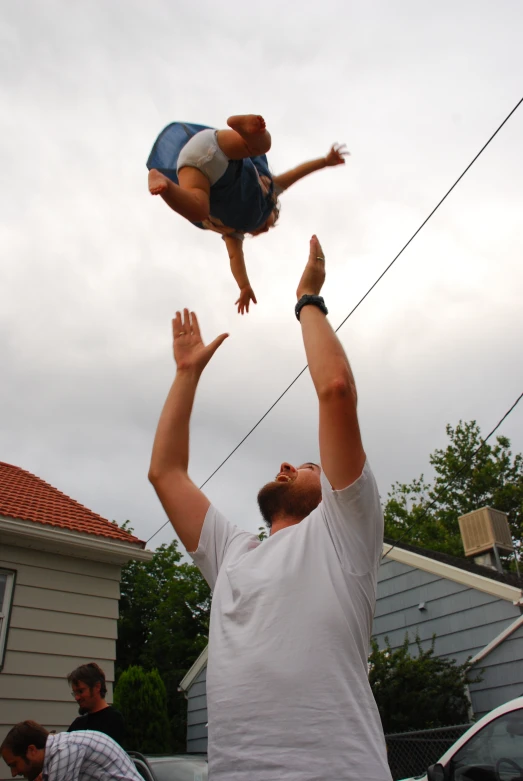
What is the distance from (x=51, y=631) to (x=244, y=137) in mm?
5374

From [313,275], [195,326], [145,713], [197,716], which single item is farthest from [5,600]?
[197,716]

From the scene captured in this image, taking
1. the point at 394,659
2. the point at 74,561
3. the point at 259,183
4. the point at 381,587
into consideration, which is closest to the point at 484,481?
the point at 381,587

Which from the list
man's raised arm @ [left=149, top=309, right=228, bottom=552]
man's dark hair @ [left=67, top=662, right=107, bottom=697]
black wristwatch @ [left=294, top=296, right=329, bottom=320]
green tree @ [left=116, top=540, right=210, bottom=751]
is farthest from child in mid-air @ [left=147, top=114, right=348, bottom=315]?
green tree @ [left=116, top=540, right=210, bottom=751]

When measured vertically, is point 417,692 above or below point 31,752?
above

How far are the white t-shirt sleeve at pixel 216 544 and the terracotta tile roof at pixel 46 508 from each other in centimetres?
509

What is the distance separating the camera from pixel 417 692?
24.6 ft

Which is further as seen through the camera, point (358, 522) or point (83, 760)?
point (83, 760)

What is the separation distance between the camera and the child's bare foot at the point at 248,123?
2.29 m

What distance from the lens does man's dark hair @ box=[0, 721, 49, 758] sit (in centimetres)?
301

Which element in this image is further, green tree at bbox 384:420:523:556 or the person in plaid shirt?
green tree at bbox 384:420:523:556

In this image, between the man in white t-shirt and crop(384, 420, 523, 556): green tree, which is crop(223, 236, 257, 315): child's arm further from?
crop(384, 420, 523, 556): green tree

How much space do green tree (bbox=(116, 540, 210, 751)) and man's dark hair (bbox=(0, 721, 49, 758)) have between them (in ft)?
48.6

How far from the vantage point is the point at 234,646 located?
1365mm

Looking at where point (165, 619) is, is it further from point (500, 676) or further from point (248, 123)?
point (248, 123)
